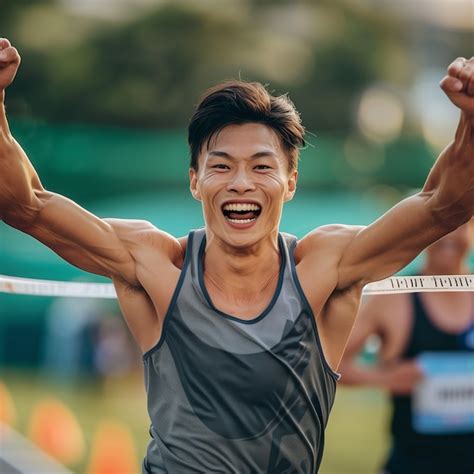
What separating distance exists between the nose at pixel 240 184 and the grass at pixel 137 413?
19.8ft

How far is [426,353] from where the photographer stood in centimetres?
663

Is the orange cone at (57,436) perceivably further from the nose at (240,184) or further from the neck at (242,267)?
the nose at (240,184)

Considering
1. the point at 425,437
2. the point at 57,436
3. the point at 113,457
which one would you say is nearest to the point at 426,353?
the point at 425,437

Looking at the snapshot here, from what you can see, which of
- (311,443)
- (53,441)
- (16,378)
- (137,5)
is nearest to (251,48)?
(137,5)

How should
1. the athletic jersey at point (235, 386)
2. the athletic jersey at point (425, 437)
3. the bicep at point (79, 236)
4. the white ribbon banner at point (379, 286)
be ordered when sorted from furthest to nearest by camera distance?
the athletic jersey at point (425, 437) < the white ribbon banner at point (379, 286) < the bicep at point (79, 236) < the athletic jersey at point (235, 386)

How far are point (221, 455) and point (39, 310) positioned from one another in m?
12.6

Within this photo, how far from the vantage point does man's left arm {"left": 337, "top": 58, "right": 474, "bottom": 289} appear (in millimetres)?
3857

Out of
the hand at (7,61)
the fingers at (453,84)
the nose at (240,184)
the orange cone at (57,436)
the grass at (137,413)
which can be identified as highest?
the fingers at (453,84)

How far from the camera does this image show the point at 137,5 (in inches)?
1057

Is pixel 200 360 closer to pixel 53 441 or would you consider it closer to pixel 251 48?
pixel 53 441

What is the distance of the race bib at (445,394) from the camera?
643 cm

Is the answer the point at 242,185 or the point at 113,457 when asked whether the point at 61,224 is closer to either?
the point at 242,185

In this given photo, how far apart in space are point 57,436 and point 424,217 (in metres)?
7.81

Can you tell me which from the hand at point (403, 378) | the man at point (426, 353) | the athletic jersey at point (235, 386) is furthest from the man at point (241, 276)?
the hand at point (403, 378)
